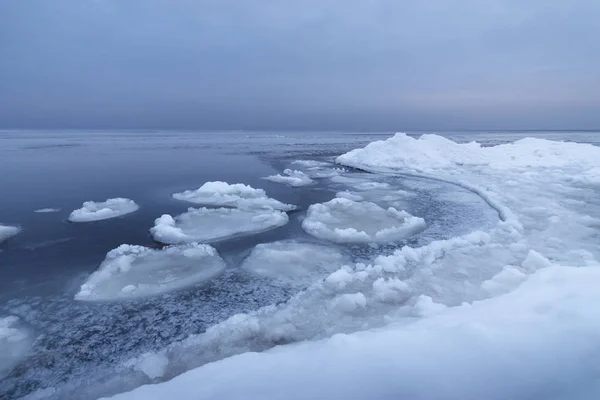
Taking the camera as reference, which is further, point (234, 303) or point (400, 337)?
point (234, 303)

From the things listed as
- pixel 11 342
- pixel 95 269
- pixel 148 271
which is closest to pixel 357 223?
pixel 148 271

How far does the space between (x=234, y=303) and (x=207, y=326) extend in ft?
1.46

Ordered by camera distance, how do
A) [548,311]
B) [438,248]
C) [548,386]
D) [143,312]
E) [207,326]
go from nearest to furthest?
[548,386] → [548,311] → [207,326] → [143,312] → [438,248]

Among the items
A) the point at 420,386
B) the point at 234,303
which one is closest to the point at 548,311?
the point at 420,386

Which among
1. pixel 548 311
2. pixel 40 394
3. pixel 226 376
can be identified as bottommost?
pixel 40 394

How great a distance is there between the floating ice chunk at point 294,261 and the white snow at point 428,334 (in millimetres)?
327

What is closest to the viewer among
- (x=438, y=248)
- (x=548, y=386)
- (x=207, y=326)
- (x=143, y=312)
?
(x=548, y=386)

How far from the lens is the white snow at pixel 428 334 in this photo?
2092 mm

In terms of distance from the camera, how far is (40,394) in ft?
7.67

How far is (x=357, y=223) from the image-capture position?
641cm

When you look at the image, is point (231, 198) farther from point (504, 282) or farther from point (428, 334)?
point (428, 334)

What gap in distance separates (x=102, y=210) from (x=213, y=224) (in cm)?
266

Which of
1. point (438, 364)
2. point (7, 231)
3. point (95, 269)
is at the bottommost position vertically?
point (95, 269)

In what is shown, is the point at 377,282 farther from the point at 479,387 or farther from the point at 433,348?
the point at 479,387
